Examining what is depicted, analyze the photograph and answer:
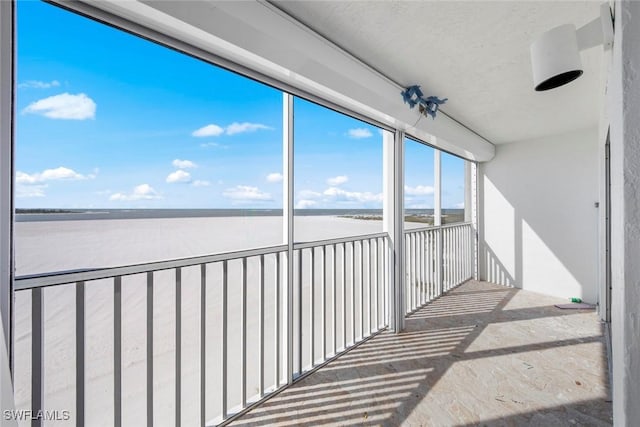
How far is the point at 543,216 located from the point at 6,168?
5108 millimetres

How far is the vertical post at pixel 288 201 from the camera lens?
1890 millimetres

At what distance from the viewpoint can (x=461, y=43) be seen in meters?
1.70

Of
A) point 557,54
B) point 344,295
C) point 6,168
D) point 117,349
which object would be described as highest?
point 557,54

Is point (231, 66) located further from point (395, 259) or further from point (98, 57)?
point (395, 259)

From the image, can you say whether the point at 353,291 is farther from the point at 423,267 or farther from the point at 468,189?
the point at 468,189

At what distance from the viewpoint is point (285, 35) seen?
1.43m

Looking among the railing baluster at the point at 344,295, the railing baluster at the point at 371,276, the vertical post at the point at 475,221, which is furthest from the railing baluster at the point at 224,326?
the vertical post at the point at 475,221

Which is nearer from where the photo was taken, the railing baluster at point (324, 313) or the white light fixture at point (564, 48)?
the white light fixture at point (564, 48)

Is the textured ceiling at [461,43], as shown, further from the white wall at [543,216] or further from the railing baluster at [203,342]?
the railing baluster at [203,342]

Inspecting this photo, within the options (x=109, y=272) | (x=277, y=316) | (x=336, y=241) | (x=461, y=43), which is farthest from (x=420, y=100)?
(x=109, y=272)

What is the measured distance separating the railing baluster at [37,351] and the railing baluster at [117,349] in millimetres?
232

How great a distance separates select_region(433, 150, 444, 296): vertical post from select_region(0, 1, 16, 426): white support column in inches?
154

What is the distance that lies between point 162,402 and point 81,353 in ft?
2.51

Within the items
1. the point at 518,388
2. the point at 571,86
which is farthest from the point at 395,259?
the point at 571,86
